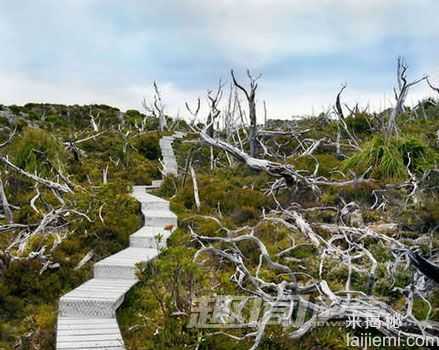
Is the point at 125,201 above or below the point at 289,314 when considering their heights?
above

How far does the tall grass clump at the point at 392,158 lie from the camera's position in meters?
11.1

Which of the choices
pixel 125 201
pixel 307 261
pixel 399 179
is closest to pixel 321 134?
pixel 399 179

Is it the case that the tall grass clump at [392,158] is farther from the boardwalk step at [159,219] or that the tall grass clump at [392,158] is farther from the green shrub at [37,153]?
the green shrub at [37,153]

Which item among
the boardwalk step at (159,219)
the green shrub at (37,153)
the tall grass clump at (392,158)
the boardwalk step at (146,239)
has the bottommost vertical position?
the boardwalk step at (146,239)

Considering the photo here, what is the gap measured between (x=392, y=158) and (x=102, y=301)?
27.9 ft

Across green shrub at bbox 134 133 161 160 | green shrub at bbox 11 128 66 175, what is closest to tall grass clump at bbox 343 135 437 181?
green shrub at bbox 11 128 66 175

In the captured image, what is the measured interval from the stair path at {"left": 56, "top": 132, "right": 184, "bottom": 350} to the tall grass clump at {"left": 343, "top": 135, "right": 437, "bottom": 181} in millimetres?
5656

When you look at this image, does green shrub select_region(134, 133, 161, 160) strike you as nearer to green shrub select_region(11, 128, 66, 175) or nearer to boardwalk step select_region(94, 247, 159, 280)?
green shrub select_region(11, 128, 66, 175)

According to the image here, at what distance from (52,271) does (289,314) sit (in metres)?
3.64

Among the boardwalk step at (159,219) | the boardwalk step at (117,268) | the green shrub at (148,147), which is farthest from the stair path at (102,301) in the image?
the green shrub at (148,147)

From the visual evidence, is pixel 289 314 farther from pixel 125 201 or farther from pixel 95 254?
pixel 125 201

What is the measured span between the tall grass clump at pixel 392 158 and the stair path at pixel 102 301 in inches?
223

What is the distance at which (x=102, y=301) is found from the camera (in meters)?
5.32

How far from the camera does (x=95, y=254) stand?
7680 millimetres
